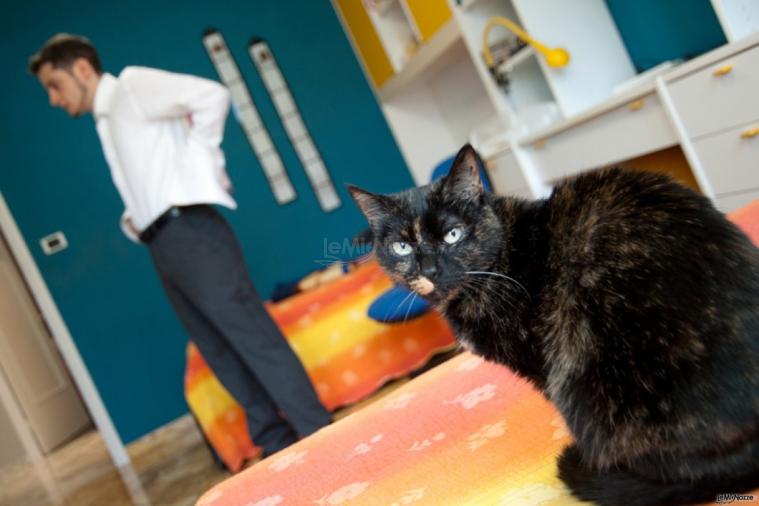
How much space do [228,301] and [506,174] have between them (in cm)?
168

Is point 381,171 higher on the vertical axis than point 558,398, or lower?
higher

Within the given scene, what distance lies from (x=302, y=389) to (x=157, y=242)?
0.72m

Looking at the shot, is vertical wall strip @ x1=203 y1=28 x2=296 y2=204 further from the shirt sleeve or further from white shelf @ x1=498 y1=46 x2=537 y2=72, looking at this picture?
the shirt sleeve

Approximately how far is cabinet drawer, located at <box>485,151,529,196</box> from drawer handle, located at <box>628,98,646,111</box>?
86 centimetres

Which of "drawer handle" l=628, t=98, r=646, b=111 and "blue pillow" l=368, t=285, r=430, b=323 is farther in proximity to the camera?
"blue pillow" l=368, t=285, r=430, b=323

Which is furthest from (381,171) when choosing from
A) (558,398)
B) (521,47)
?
(558,398)

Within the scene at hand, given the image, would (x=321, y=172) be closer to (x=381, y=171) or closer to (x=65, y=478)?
(x=381, y=171)

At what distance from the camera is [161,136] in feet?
6.91

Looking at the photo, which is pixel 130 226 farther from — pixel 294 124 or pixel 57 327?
pixel 294 124

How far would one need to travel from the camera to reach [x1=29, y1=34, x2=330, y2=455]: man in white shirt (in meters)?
2.06

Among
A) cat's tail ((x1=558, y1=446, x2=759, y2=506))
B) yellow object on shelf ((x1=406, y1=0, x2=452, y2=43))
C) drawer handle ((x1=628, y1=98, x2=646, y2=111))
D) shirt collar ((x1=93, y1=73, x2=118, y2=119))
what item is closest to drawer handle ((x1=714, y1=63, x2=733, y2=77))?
drawer handle ((x1=628, y1=98, x2=646, y2=111))

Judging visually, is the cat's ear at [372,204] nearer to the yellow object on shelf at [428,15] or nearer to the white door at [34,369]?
the yellow object on shelf at [428,15]

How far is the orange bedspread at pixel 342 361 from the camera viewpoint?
8.88 ft

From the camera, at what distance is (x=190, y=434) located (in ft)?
12.3
